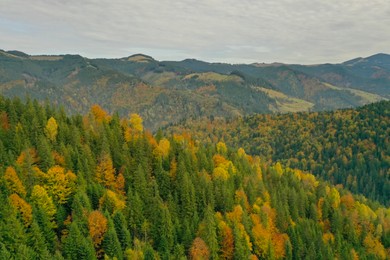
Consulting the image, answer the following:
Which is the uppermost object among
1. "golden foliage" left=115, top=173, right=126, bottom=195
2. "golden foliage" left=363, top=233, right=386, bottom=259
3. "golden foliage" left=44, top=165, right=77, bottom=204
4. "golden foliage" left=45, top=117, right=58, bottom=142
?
"golden foliage" left=45, top=117, right=58, bottom=142

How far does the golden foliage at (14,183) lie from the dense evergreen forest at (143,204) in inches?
9.7

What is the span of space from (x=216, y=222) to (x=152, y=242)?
22.6m

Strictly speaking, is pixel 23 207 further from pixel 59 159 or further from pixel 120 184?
pixel 120 184

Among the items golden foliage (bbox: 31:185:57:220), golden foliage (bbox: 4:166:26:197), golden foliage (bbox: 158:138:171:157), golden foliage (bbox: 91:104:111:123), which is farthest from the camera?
golden foliage (bbox: 91:104:111:123)

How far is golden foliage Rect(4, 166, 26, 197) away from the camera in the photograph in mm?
95062

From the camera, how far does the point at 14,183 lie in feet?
313

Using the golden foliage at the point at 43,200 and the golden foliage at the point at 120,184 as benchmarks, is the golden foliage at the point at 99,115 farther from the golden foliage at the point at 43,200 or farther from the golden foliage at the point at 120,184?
the golden foliage at the point at 43,200

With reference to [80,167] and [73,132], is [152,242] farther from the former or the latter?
[73,132]

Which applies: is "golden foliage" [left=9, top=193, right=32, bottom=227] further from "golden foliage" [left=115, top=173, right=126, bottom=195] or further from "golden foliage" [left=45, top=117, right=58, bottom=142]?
"golden foliage" [left=45, top=117, right=58, bottom=142]

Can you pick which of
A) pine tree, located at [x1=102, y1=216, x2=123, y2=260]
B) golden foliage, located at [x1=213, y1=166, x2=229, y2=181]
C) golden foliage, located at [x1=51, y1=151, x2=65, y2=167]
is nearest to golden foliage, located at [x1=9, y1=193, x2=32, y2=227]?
pine tree, located at [x1=102, y1=216, x2=123, y2=260]

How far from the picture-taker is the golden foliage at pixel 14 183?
95.1 meters

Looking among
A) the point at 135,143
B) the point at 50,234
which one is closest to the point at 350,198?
the point at 135,143

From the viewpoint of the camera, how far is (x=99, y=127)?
481ft

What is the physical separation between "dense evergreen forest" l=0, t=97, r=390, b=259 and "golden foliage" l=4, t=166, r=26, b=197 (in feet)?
0.81
